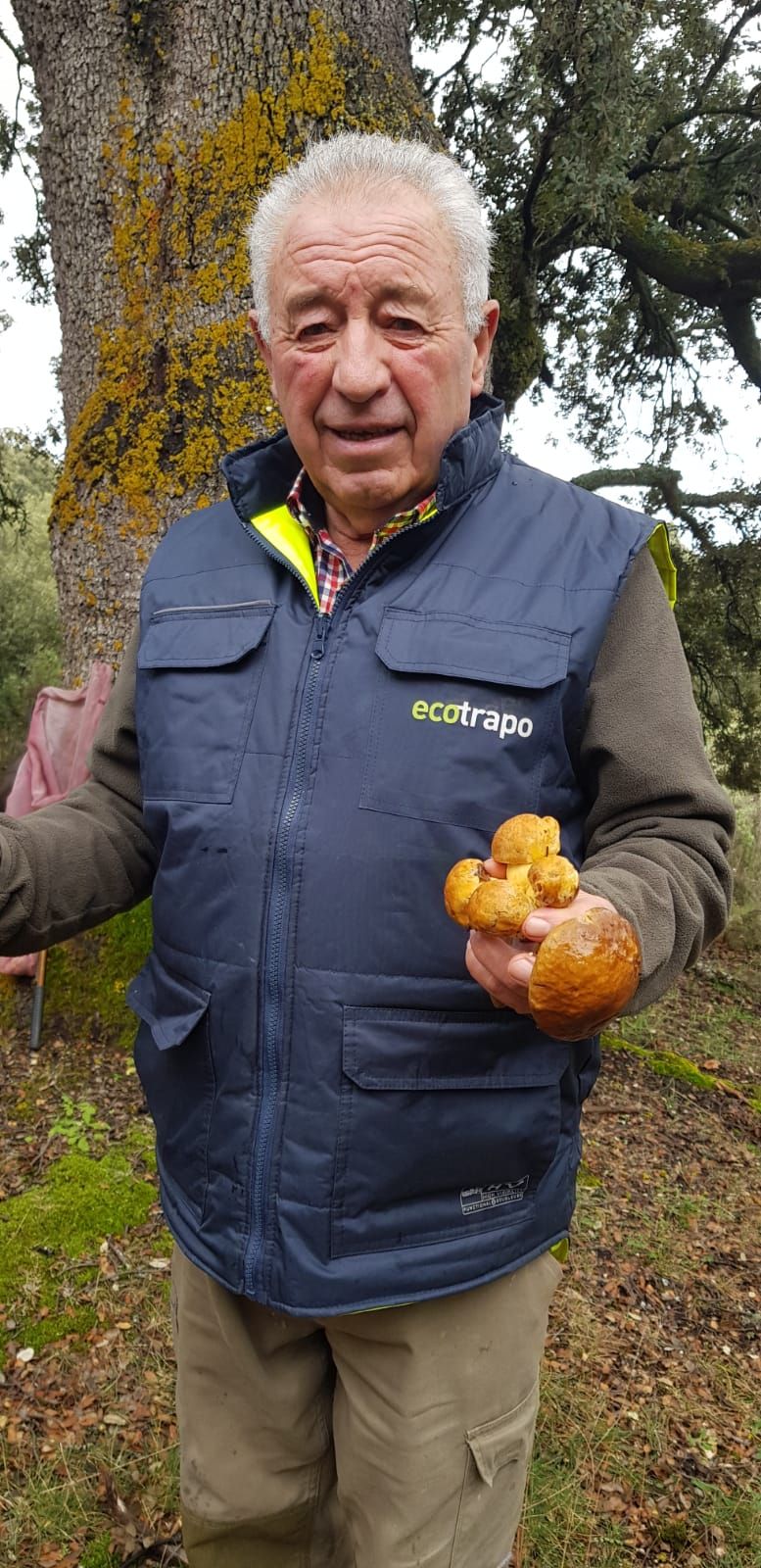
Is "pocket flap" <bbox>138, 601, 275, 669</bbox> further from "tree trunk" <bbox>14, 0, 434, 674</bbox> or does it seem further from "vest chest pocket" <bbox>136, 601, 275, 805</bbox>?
"tree trunk" <bbox>14, 0, 434, 674</bbox>

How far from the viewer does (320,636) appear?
1790 millimetres

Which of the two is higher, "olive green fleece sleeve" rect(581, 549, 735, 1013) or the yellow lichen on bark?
the yellow lichen on bark

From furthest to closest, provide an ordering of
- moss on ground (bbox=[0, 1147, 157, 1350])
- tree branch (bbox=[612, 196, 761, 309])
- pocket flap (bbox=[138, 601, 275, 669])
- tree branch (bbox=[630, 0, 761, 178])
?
tree branch (bbox=[612, 196, 761, 309])
tree branch (bbox=[630, 0, 761, 178])
moss on ground (bbox=[0, 1147, 157, 1350])
pocket flap (bbox=[138, 601, 275, 669])

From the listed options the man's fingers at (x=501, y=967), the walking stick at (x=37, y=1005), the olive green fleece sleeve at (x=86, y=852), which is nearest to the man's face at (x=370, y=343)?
the olive green fleece sleeve at (x=86, y=852)

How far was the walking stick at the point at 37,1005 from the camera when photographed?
434 cm

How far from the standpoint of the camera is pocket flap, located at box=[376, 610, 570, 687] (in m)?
1.66

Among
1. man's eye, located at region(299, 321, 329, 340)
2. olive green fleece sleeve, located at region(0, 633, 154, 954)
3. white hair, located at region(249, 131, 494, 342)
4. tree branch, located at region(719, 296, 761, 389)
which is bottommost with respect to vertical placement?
olive green fleece sleeve, located at region(0, 633, 154, 954)

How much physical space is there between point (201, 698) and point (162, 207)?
3268 mm

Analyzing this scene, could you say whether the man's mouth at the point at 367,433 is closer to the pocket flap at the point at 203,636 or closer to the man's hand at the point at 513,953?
the pocket flap at the point at 203,636

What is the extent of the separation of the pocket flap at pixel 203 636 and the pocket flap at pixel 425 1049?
73 cm

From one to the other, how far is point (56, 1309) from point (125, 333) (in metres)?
3.91

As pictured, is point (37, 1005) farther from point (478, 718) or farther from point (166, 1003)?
point (478, 718)

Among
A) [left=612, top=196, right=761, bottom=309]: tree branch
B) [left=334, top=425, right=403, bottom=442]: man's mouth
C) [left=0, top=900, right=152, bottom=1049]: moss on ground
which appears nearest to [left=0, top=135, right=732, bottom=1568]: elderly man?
[left=334, top=425, right=403, bottom=442]: man's mouth

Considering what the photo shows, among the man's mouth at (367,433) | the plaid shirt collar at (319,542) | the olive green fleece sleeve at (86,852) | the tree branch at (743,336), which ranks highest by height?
the tree branch at (743,336)
